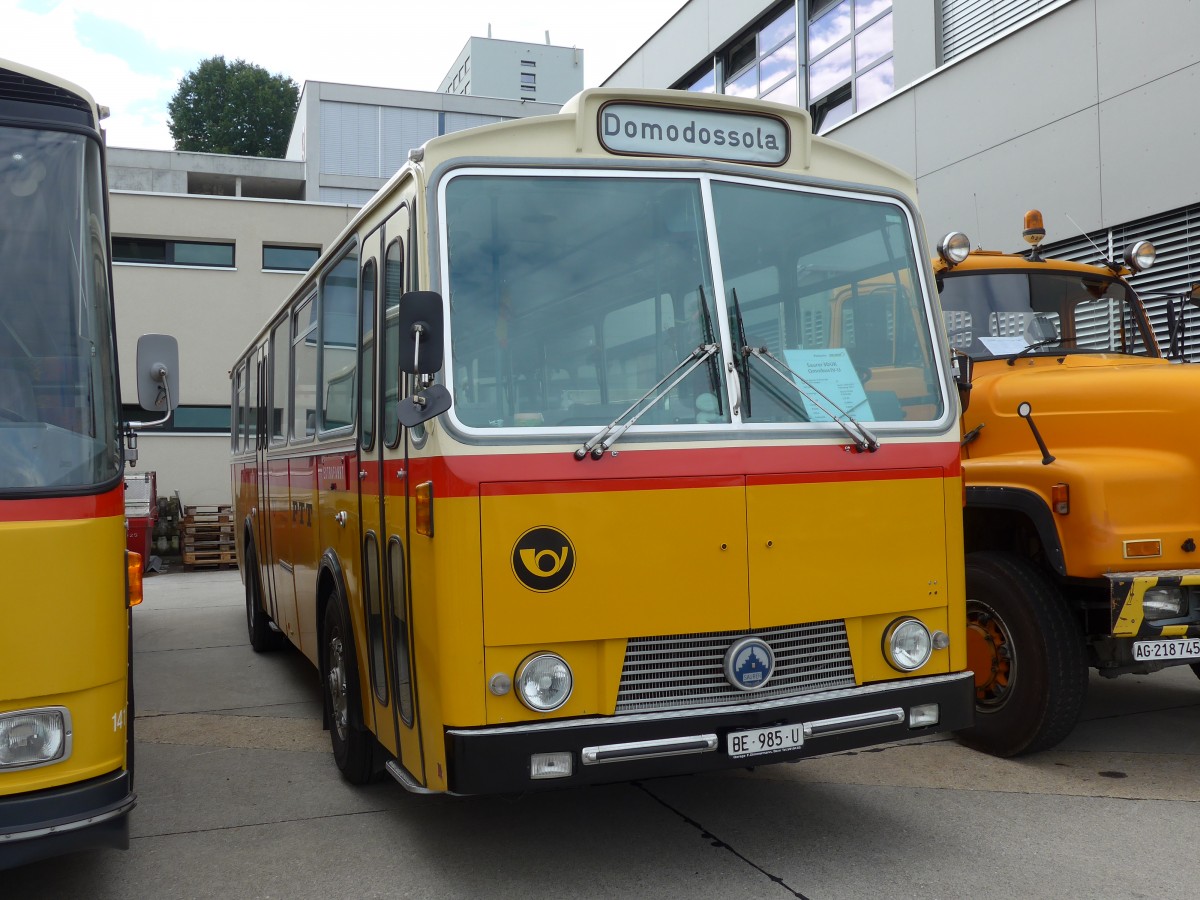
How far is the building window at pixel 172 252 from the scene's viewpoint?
21.7m

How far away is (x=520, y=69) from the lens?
68000 millimetres

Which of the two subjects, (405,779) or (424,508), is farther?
(405,779)

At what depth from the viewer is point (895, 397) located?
468cm

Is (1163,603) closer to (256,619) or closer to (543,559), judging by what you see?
(543,559)

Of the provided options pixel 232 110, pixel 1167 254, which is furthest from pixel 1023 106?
pixel 232 110

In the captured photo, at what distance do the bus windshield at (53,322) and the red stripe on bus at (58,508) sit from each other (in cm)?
4

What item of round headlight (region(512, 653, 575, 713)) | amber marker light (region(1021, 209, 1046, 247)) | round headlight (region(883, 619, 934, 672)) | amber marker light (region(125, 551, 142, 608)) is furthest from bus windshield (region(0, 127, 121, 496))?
amber marker light (region(1021, 209, 1046, 247))

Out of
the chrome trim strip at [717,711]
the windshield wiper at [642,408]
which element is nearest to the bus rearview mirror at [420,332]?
the windshield wiper at [642,408]

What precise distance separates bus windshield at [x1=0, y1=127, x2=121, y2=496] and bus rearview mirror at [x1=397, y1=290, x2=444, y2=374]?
100 cm

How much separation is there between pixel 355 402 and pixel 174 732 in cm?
309

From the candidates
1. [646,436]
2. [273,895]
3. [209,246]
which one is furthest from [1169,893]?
[209,246]

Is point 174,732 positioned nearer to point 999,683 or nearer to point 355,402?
point 355,402

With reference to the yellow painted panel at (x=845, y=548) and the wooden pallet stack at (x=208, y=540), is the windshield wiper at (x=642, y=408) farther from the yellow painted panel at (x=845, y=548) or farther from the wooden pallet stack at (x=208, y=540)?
the wooden pallet stack at (x=208, y=540)

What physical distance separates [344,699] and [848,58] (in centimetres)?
1307
